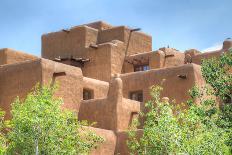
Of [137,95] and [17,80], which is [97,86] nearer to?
[137,95]

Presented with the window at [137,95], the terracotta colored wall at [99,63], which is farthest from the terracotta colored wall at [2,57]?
the window at [137,95]

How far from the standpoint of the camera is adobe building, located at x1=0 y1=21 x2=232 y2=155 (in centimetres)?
3366

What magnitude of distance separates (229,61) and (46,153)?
27.1 feet

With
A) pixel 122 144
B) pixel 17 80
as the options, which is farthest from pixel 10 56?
pixel 122 144

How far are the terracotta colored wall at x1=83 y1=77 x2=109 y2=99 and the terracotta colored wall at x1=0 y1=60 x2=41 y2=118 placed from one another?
4011 millimetres

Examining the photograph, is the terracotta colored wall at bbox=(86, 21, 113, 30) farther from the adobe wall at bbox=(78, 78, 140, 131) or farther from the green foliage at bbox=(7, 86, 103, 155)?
the green foliage at bbox=(7, 86, 103, 155)

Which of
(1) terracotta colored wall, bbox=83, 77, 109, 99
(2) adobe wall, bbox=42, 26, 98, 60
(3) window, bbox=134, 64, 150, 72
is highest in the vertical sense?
(2) adobe wall, bbox=42, 26, 98, 60

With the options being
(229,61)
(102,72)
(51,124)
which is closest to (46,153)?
(51,124)

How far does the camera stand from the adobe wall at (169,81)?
1398 inches

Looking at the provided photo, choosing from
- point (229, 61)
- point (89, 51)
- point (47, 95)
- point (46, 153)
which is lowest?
point (46, 153)

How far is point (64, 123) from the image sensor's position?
24.2m

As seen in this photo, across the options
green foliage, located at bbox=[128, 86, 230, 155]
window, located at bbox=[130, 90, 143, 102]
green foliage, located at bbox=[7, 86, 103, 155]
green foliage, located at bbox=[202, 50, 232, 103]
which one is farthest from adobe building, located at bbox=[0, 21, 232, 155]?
green foliage, located at bbox=[128, 86, 230, 155]

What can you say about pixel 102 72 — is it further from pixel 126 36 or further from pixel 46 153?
pixel 46 153

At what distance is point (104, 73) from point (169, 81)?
5.69 meters
